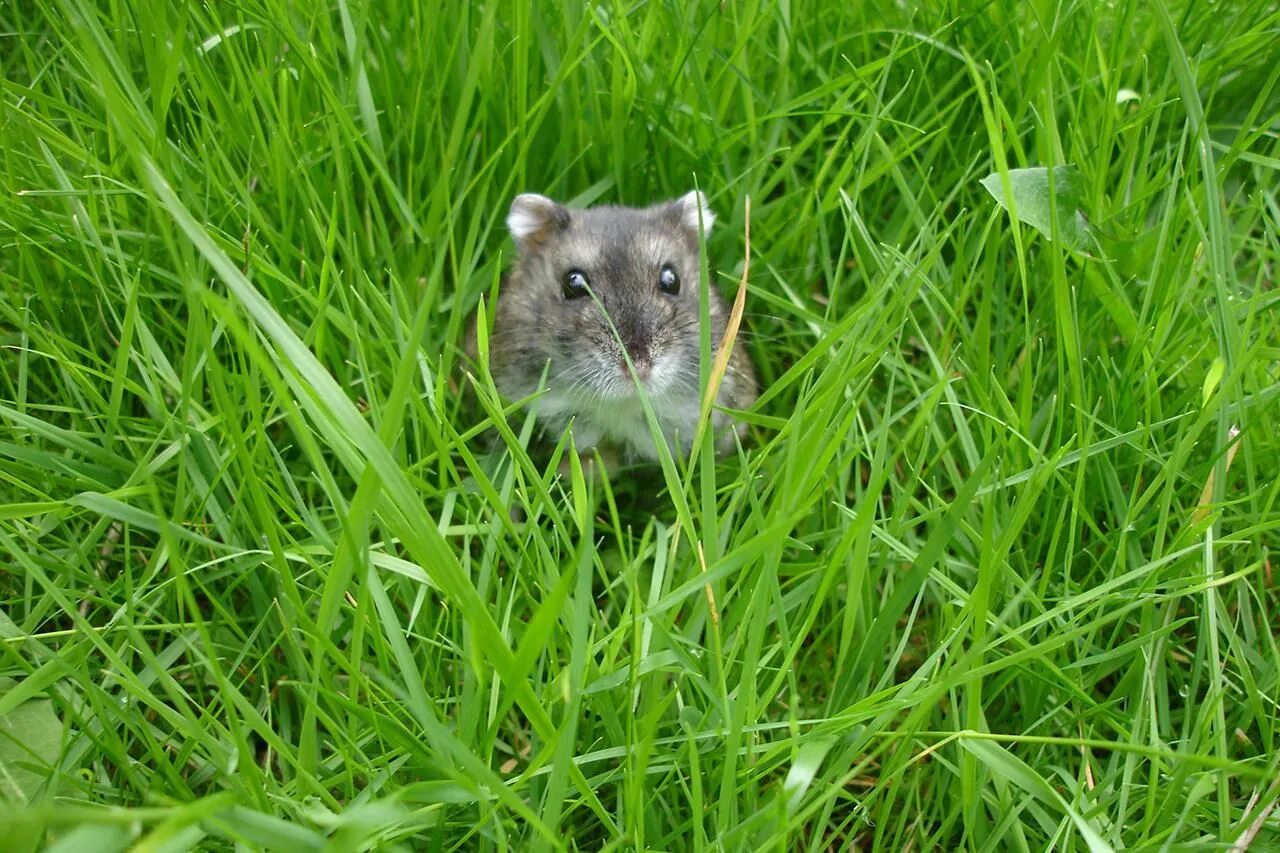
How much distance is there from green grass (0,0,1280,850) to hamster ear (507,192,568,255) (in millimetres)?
249

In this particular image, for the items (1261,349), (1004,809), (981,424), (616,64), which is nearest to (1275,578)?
(1261,349)

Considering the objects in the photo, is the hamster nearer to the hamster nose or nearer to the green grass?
the hamster nose

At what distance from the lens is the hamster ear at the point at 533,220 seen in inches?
155

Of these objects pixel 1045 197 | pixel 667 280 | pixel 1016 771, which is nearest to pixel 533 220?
pixel 667 280

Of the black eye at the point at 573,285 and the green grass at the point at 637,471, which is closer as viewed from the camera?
the green grass at the point at 637,471

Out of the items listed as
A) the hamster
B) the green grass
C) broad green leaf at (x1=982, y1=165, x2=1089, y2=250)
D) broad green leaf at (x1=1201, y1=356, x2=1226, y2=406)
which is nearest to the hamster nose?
the hamster

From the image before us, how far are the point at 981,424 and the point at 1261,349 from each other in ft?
2.76

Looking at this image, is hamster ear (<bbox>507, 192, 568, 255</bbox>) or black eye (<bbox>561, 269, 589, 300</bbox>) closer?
black eye (<bbox>561, 269, 589, 300</bbox>)

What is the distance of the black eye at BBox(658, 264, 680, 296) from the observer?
12.8ft

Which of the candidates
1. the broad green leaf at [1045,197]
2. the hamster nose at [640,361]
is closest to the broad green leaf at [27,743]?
the hamster nose at [640,361]

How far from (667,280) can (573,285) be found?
362mm

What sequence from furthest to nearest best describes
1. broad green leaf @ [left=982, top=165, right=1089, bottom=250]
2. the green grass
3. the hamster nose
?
the hamster nose
broad green leaf @ [left=982, top=165, right=1089, bottom=250]
the green grass

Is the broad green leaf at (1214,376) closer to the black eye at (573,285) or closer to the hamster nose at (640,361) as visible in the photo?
the hamster nose at (640,361)

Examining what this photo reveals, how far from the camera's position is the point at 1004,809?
277 centimetres
